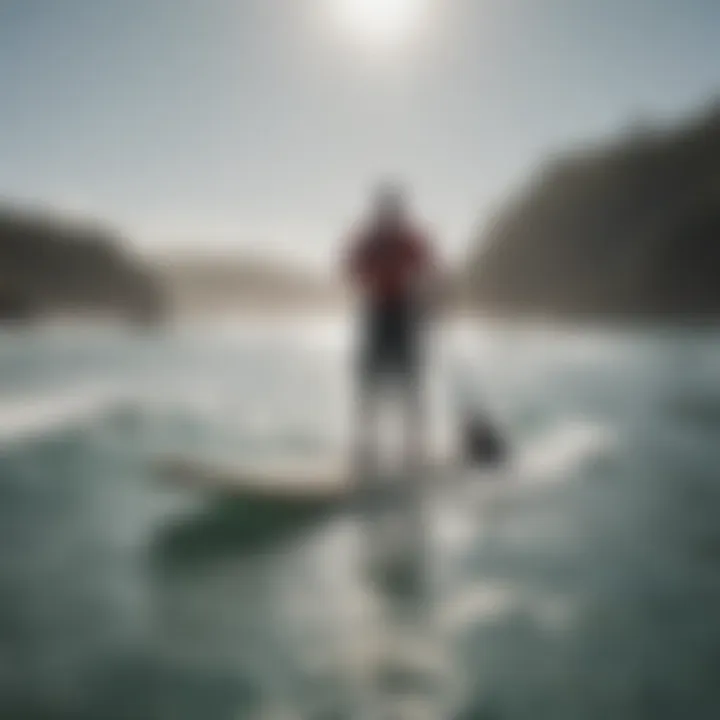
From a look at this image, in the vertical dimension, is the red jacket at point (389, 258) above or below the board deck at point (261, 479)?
above

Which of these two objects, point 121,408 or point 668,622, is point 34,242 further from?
point 668,622

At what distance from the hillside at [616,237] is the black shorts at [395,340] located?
72376mm

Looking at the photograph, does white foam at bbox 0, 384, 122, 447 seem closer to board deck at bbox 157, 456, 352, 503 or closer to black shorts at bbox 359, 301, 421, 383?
board deck at bbox 157, 456, 352, 503

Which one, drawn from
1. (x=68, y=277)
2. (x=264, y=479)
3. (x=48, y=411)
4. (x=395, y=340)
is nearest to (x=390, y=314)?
(x=395, y=340)

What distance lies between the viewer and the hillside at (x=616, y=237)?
7838 centimetres

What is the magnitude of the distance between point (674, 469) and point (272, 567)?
31.4ft

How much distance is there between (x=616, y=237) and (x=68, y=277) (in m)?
81.7

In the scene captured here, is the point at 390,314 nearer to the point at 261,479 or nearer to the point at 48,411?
the point at 261,479

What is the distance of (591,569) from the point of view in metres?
7.79

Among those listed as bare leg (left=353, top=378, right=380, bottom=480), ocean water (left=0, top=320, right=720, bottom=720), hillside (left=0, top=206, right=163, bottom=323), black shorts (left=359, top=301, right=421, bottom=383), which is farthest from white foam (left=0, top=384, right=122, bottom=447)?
hillside (left=0, top=206, right=163, bottom=323)

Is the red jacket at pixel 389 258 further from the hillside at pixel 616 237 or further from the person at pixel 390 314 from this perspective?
the hillside at pixel 616 237

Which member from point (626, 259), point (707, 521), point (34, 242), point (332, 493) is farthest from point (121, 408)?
point (626, 259)

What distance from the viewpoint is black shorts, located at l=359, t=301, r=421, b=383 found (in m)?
10.8

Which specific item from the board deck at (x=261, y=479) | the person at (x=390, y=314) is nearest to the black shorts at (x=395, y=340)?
the person at (x=390, y=314)
